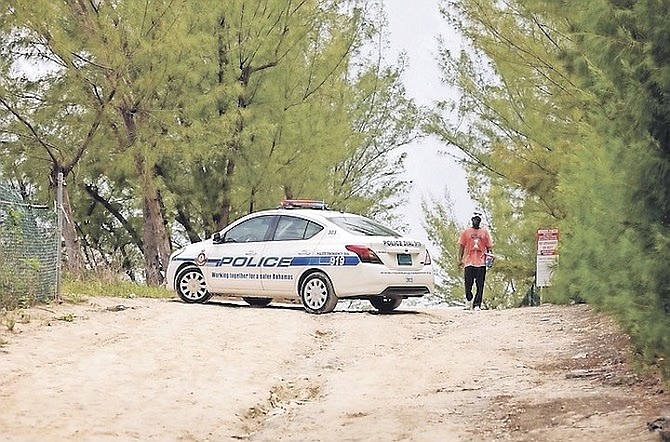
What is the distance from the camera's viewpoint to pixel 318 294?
46.8 ft

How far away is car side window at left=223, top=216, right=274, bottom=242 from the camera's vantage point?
15125mm

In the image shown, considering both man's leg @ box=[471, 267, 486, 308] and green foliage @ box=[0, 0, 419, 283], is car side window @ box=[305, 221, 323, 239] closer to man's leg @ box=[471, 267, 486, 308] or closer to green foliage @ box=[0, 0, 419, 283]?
man's leg @ box=[471, 267, 486, 308]

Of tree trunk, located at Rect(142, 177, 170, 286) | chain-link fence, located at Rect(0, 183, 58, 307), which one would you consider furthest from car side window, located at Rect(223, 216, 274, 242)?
tree trunk, located at Rect(142, 177, 170, 286)

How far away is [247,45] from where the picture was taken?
23062 mm

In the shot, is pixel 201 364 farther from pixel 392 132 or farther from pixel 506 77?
pixel 392 132

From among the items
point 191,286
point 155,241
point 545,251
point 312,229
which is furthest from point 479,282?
point 155,241

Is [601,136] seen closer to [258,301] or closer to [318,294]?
[318,294]

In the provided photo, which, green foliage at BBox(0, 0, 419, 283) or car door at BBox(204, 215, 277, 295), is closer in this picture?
car door at BBox(204, 215, 277, 295)

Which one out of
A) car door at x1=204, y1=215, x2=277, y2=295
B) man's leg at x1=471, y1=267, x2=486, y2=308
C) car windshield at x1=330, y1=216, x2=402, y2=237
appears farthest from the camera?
man's leg at x1=471, y1=267, x2=486, y2=308

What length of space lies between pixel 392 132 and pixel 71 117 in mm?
9331

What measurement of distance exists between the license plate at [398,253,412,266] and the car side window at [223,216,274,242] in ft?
6.99

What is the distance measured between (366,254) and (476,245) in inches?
143

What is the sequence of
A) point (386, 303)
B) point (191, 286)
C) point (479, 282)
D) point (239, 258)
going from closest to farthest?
point (239, 258) < point (386, 303) < point (191, 286) < point (479, 282)

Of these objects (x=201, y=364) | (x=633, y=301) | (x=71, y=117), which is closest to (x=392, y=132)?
(x=71, y=117)
